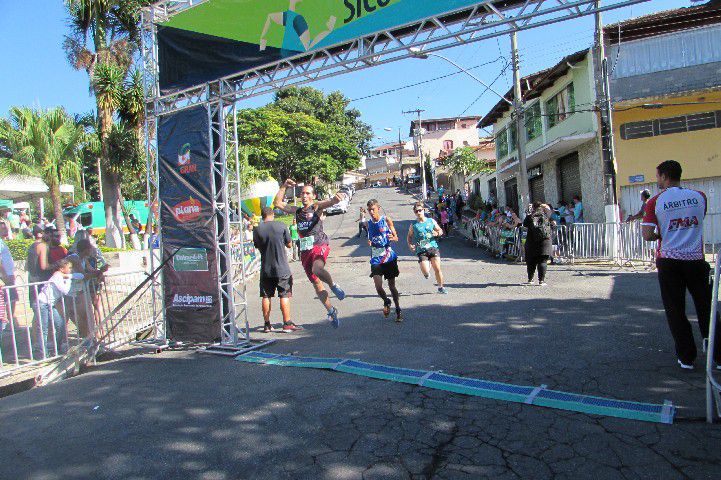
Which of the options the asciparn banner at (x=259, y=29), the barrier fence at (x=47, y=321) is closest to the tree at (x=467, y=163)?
the asciparn banner at (x=259, y=29)

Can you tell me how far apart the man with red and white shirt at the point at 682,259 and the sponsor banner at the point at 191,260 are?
5.21m

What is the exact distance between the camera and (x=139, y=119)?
18.8 m

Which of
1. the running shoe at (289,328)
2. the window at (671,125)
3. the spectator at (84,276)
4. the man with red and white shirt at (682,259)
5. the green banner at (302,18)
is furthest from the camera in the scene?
the window at (671,125)

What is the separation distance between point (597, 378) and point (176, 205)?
5478 mm

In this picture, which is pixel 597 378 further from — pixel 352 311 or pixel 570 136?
pixel 570 136

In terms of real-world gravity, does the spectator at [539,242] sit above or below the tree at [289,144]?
below

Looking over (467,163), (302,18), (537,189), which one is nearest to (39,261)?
(302,18)

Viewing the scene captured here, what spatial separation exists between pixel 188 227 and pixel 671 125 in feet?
52.0

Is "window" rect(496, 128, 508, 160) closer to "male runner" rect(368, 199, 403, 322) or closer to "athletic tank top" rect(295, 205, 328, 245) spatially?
"male runner" rect(368, 199, 403, 322)

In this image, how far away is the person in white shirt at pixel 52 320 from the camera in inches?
259

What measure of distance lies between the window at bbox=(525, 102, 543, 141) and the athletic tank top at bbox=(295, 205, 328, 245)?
18093 millimetres

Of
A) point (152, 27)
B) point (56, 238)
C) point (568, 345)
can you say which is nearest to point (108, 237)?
point (56, 238)

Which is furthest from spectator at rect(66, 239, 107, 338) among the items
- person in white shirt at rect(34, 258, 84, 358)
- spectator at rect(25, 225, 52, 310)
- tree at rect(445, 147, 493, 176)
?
tree at rect(445, 147, 493, 176)

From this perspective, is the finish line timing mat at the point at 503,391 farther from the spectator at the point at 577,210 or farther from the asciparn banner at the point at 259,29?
the spectator at the point at 577,210
